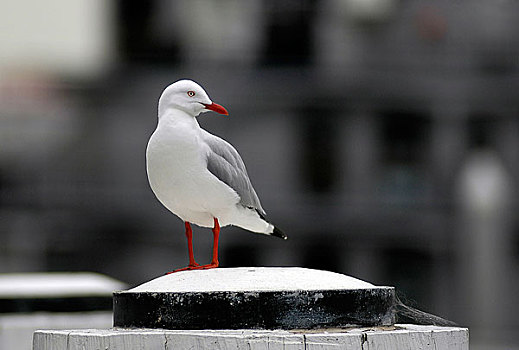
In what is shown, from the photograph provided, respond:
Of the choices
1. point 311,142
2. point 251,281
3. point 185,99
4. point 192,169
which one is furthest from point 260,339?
point 311,142

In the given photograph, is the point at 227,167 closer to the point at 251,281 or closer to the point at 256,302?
the point at 251,281

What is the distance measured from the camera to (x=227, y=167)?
471 centimetres

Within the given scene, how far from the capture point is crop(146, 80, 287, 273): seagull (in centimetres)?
449

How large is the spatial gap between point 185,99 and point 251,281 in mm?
1260

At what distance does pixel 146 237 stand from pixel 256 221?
18385 millimetres

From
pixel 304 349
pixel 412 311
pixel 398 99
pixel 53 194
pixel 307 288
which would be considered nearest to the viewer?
pixel 304 349

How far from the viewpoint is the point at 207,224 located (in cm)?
475

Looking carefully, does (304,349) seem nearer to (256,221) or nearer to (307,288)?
(307,288)

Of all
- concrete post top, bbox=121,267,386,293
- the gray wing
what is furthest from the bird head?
concrete post top, bbox=121,267,386,293

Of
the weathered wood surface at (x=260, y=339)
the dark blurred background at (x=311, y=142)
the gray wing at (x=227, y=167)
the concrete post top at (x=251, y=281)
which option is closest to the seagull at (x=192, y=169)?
the gray wing at (x=227, y=167)

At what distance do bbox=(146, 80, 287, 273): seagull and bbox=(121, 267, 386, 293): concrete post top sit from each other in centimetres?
60

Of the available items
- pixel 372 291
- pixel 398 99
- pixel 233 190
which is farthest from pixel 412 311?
pixel 398 99

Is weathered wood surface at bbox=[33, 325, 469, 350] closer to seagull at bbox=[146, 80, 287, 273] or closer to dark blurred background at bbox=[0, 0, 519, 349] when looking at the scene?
seagull at bbox=[146, 80, 287, 273]

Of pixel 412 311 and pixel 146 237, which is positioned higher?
pixel 412 311
